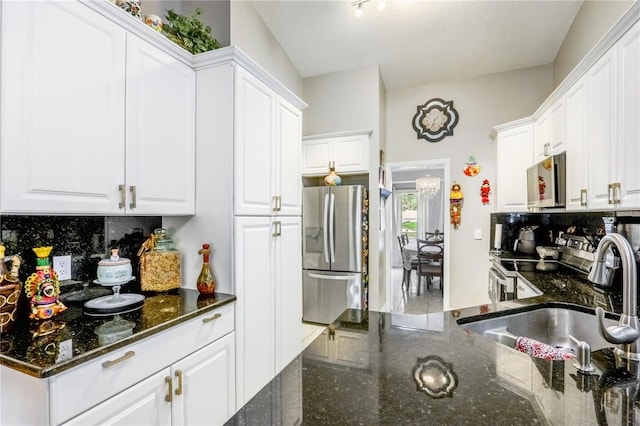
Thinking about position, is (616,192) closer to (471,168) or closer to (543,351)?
(543,351)

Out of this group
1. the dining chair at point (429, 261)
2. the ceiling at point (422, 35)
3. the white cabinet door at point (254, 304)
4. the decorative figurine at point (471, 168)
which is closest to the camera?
the white cabinet door at point (254, 304)

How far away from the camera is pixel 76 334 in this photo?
46.3 inches

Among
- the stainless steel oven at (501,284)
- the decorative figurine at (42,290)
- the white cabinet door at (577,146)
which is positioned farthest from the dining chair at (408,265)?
the decorative figurine at (42,290)

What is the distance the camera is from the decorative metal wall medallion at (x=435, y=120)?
395 cm

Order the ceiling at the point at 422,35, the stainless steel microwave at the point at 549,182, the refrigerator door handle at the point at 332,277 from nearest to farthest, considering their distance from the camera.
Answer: the stainless steel microwave at the point at 549,182 → the ceiling at the point at 422,35 → the refrigerator door handle at the point at 332,277

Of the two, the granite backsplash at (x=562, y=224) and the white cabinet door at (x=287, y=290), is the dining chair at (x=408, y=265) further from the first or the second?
the white cabinet door at (x=287, y=290)

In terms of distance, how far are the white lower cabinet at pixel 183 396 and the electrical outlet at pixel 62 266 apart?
747 millimetres

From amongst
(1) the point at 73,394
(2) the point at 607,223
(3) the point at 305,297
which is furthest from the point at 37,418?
(2) the point at 607,223

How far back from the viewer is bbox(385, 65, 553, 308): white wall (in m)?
3.68

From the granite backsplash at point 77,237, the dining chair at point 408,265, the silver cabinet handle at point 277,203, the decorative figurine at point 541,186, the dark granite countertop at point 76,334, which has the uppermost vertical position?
the decorative figurine at point 541,186

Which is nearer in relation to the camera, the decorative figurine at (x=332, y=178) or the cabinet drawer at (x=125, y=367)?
the cabinet drawer at (x=125, y=367)

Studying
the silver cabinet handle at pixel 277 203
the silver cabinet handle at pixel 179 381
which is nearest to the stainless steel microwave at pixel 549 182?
the silver cabinet handle at pixel 277 203

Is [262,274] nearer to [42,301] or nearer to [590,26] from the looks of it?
[42,301]

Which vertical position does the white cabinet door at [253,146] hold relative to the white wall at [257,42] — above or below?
below
